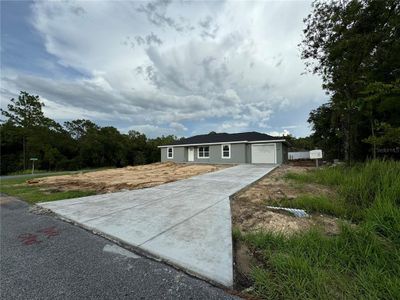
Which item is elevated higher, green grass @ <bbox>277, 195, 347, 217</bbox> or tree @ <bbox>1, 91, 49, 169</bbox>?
tree @ <bbox>1, 91, 49, 169</bbox>

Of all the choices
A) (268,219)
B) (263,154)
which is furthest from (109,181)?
(263,154)

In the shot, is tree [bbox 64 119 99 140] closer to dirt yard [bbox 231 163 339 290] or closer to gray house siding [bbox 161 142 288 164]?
gray house siding [bbox 161 142 288 164]

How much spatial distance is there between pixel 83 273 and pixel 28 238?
202 centimetres

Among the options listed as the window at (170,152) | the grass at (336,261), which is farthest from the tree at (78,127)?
the grass at (336,261)

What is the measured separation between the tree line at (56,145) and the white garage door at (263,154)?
20.8m

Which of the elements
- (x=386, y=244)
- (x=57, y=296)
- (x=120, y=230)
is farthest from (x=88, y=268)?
(x=386, y=244)

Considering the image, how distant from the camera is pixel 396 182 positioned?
4148mm

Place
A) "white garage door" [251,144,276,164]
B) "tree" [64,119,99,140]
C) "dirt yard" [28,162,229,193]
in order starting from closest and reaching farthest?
"dirt yard" [28,162,229,193] < "white garage door" [251,144,276,164] < "tree" [64,119,99,140]

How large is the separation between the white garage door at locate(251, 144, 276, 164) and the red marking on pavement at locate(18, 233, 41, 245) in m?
17.2

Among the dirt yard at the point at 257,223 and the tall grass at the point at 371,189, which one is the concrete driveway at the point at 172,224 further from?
the tall grass at the point at 371,189

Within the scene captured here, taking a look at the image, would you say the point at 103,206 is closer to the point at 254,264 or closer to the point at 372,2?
the point at 254,264

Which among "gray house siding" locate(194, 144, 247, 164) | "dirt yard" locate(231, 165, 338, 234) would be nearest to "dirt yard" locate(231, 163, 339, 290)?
"dirt yard" locate(231, 165, 338, 234)

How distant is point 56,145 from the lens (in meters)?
30.2

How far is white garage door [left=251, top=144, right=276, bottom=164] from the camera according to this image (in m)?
18.4
